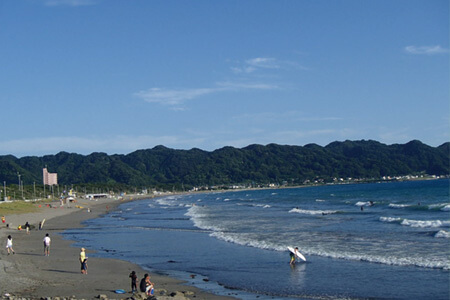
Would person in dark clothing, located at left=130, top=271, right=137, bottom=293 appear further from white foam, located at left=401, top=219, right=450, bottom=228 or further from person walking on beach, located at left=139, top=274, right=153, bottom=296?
white foam, located at left=401, top=219, right=450, bottom=228

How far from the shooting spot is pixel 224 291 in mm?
15820

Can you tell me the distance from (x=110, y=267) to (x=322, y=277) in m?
8.57

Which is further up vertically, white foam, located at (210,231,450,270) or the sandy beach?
the sandy beach

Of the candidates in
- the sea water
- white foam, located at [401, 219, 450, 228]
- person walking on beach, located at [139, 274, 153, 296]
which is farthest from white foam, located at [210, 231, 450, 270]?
white foam, located at [401, 219, 450, 228]

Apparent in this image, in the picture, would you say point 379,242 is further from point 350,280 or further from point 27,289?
point 27,289

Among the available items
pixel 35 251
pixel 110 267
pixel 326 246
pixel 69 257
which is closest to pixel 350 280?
pixel 326 246

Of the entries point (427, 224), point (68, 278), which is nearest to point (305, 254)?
point (68, 278)

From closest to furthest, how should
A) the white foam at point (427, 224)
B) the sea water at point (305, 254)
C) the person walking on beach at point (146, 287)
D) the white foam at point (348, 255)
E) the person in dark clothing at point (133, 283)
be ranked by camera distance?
the person walking on beach at point (146, 287)
the person in dark clothing at point (133, 283)
the sea water at point (305, 254)
the white foam at point (348, 255)
the white foam at point (427, 224)

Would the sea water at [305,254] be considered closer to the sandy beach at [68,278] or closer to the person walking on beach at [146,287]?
the sandy beach at [68,278]

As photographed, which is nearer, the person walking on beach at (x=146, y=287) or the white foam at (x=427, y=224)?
the person walking on beach at (x=146, y=287)

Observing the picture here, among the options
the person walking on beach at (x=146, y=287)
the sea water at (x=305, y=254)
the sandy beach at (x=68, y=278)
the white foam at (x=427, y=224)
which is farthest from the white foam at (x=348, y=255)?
the white foam at (x=427, y=224)

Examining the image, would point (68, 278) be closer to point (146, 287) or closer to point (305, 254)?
point (146, 287)

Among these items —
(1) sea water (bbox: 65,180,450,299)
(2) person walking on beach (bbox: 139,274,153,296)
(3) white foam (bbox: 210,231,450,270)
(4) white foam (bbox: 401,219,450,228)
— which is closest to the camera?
(2) person walking on beach (bbox: 139,274,153,296)

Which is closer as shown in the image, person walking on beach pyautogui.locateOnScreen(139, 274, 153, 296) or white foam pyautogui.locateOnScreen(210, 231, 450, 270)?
person walking on beach pyautogui.locateOnScreen(139, 274, 153, 296)
